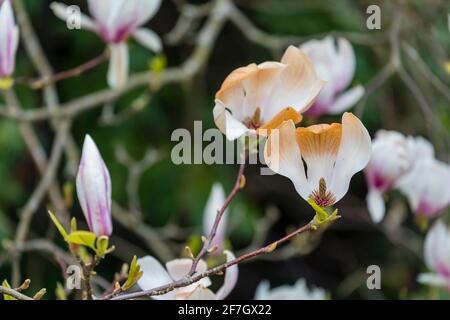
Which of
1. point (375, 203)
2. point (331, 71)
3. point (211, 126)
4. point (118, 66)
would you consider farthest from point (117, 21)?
point (211, 126)

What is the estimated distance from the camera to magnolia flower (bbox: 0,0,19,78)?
765 millimetres

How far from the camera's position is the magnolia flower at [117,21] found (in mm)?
890

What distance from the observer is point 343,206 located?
75.9 inches

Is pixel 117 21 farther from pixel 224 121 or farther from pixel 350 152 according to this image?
pixel 350 152

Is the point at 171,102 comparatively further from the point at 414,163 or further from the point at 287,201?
the point at 414,163

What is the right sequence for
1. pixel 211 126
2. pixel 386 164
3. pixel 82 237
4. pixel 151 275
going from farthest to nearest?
1. pixel 211 126
2. pixel 386 164
3. pixel 151 275
4. pixel 82 237

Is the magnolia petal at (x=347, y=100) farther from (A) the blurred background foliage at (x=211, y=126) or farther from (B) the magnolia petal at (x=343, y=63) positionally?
(A) the blurred background foliage at (x=211, y=126)

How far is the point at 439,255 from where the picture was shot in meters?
0.96

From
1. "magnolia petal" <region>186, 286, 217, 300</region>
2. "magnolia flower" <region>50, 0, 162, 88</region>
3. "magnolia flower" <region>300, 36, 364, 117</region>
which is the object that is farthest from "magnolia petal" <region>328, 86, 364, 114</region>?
"magnolia petal" <region>186, 286, 217, 300</region>

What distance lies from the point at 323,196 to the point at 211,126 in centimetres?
113

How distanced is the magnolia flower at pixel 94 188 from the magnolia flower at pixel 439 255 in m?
0.47
